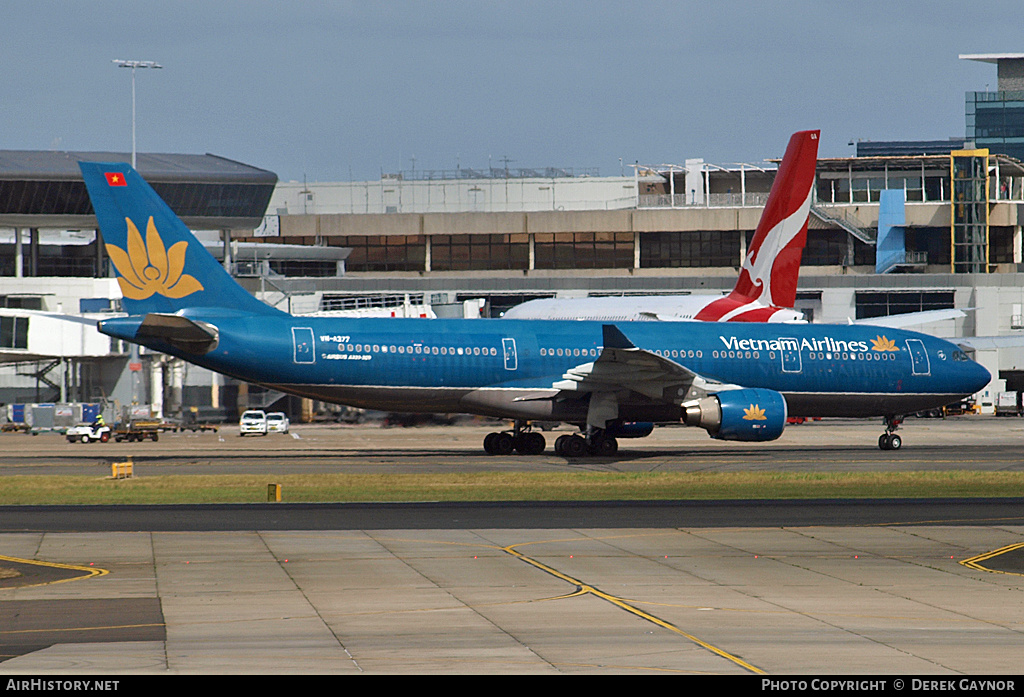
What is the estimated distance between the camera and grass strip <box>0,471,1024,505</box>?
93.1ft

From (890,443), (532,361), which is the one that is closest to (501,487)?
(532,361)

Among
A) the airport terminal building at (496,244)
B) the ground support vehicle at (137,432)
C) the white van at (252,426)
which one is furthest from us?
the airport terminal building at (496,244)

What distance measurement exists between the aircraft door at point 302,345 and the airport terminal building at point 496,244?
29.7 m

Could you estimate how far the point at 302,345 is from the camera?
3850 centimetres

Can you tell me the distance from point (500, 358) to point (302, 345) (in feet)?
21.7

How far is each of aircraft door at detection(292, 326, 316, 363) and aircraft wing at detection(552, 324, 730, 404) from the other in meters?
8.18

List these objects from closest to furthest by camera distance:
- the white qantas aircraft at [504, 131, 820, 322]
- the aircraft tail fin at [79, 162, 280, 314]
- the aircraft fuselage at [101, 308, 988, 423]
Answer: the aircraft tail fin at [79, 162, 280, 314] → the aircraft fuselage at [101, 308, 988, 423] → the white qantas aircraft at [504, 131, 820, 322]

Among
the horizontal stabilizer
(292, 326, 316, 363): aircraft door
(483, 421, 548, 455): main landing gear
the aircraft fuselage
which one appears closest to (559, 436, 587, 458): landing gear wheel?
the aircraft fuselage

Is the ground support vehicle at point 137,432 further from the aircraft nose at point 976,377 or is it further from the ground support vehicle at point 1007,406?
the ground support vehicle at point 1007,406

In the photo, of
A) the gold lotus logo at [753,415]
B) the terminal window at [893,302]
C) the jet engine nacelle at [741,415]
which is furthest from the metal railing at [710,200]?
the gold lotus logo at [753,415]

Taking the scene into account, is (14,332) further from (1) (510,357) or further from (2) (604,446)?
(2) (604,446)

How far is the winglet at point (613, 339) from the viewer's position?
38062 millimetres

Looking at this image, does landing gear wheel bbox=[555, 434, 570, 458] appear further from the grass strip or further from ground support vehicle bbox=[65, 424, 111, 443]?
ground support vehicle bbox=[65, 424, 111, 443]
